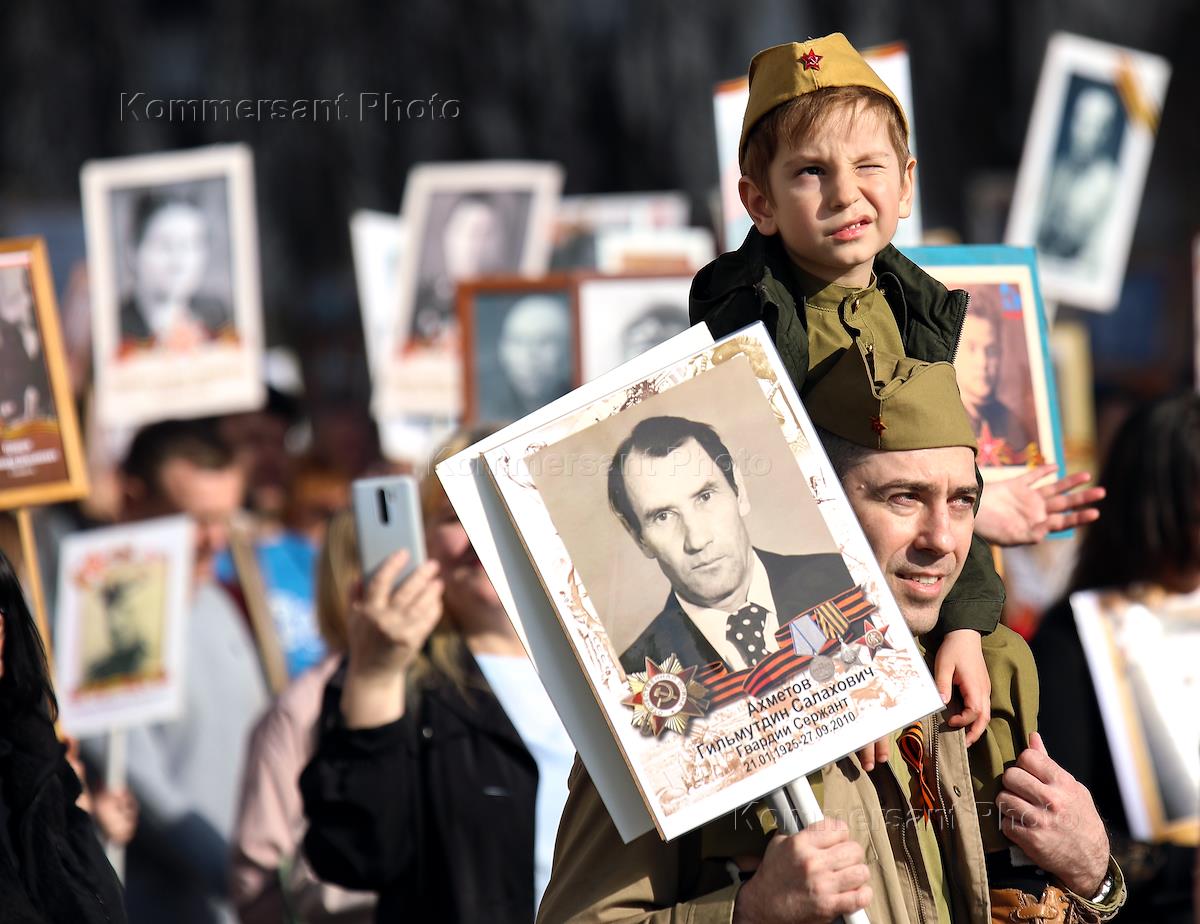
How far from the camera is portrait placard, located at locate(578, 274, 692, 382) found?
432 cm

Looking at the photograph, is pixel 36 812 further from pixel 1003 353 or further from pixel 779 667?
pixel 1003 353

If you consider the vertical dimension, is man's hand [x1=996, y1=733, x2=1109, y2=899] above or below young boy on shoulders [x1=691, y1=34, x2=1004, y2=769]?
below

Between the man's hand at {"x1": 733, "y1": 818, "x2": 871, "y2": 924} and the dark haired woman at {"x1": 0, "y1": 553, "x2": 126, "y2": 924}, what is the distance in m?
→ 0.89

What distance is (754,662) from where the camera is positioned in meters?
1.82

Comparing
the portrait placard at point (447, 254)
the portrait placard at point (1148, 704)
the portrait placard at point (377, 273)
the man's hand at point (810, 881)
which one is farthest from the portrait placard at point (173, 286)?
the man's hand at point (810, 881)

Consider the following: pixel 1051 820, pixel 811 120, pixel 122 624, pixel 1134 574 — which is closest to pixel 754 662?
pixel 1051 820

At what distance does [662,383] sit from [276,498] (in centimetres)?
557

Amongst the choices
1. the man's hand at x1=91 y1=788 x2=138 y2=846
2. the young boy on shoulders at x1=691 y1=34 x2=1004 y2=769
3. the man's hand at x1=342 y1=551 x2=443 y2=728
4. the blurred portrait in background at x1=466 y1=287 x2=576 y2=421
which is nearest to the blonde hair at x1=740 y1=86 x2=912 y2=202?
the young boy on shoulders at x1=691 y1=34 x2=1004 y2=769

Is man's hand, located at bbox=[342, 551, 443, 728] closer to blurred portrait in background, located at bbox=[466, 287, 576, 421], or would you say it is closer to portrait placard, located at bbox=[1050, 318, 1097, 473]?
blurred portrait in background, located at bbox=[466, 287, 576, 421]

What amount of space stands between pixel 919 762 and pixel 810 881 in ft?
0.93

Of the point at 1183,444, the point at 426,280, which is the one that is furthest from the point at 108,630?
the point at 1183,444

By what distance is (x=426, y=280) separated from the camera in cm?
600

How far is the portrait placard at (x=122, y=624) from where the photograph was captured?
4598 millimetres

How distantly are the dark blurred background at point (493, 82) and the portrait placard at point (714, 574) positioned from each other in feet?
32.8
